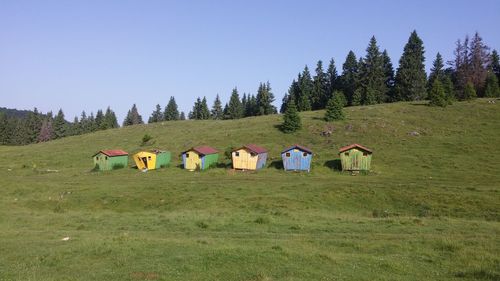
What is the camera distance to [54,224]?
96.5 ft

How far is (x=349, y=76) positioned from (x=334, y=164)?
71227 mm

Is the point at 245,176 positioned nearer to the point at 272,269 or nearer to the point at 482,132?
the point at 272,269

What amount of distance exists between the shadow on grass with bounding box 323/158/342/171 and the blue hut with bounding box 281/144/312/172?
3373 mm

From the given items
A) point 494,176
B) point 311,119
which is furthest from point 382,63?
point 494,176

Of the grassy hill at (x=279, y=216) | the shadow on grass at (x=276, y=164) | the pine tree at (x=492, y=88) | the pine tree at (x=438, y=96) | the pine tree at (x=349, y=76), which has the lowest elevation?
the grassy hill at (x=279, y=216)

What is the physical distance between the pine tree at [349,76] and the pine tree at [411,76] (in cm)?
1155

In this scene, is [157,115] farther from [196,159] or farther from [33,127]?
[196,159]

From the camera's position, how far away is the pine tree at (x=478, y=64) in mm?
108062

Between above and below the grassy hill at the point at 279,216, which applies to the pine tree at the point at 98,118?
above

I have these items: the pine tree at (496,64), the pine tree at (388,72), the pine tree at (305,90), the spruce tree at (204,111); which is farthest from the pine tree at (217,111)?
the pine tree at (496,64)

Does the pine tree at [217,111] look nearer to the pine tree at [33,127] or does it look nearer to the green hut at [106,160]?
the pine tree at [33,127]

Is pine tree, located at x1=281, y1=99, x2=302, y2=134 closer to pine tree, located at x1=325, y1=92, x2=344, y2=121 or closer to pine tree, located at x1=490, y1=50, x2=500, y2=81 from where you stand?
pine tree, located at x1=325, y1=92, x2=344, y2=121

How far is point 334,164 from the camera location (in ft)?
190

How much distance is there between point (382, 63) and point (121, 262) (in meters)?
111
